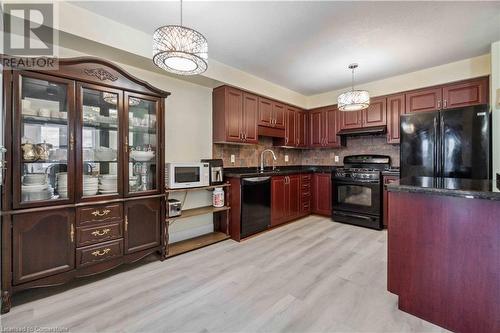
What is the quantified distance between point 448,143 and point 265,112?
2.61 metres

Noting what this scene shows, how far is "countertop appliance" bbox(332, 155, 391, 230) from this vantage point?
3.66 m

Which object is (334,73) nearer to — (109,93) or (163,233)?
(109,93)

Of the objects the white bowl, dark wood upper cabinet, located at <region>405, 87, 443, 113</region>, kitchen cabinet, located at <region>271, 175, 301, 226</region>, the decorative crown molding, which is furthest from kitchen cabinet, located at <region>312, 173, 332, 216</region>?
the decorative crown molding

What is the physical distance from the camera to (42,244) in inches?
71.6

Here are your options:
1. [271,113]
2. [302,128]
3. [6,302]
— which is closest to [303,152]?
[302,128]

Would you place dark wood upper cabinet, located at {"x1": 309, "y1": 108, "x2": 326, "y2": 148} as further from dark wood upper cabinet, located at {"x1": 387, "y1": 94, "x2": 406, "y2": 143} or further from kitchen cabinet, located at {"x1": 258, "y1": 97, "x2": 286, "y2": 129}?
dark wood upper cabinet, located at {"x1": 387, "y1": 94, "x2": 406, "y2": 143}

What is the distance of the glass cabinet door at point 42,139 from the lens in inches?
68.1

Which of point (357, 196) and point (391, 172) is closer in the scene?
point (391, 172)

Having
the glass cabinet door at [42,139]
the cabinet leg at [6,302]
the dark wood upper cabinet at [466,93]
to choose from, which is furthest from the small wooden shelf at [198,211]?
the dark wood upper cabinet at [466,93]

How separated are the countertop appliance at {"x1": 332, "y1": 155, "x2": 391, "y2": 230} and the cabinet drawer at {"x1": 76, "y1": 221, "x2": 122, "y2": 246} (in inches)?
137

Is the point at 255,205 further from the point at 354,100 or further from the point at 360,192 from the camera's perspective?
the point at 354,100

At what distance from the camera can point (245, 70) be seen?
352 centimetres

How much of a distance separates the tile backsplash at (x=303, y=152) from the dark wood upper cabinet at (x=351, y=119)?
0.38m

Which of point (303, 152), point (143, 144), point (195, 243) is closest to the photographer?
point (143, 144)
